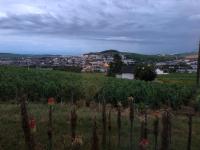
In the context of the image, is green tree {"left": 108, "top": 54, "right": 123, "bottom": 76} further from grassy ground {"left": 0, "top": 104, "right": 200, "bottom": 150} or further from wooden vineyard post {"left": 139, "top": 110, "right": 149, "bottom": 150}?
wooden vineyard post {"left": 139, "top": 110, "right": 149, "bottom": 150}

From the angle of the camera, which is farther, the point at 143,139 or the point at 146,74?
the point at 146,74

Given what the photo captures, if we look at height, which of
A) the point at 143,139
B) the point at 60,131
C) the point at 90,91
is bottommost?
the point at 90,91

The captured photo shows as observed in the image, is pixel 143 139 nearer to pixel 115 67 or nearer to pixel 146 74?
pixel 146 74

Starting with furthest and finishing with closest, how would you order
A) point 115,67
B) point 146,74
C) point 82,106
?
point 115,67 → point 146,74 → point 82,106

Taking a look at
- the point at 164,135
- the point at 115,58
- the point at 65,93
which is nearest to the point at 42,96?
the point at 65,93

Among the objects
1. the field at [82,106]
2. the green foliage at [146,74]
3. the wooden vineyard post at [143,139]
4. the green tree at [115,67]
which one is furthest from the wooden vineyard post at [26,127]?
the green tree at [115,67]

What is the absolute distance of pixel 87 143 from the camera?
1195 centimetres

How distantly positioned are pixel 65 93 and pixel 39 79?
8.44 ft

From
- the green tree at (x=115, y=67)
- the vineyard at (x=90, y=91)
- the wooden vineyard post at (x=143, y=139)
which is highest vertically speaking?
the wooden vineyard post at (x=143, y=139)

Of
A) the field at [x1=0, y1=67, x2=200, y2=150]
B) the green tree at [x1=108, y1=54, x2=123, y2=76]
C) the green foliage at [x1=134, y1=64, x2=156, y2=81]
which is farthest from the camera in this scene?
the green tree at [x1=108, y1=54, x2=123, y2=76]

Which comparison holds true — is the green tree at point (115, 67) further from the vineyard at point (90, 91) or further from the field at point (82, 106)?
the vineyard at point (90, 91)

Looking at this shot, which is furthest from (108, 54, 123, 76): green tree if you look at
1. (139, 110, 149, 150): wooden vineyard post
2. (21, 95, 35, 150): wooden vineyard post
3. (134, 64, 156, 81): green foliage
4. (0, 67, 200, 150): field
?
(21, 95, 35, 150): wooden vineyard post

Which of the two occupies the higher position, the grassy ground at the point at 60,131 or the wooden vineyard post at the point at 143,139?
the wooden vineyard post at the point at 143,139

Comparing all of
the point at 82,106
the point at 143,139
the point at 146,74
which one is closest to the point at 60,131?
the point at 82,106
